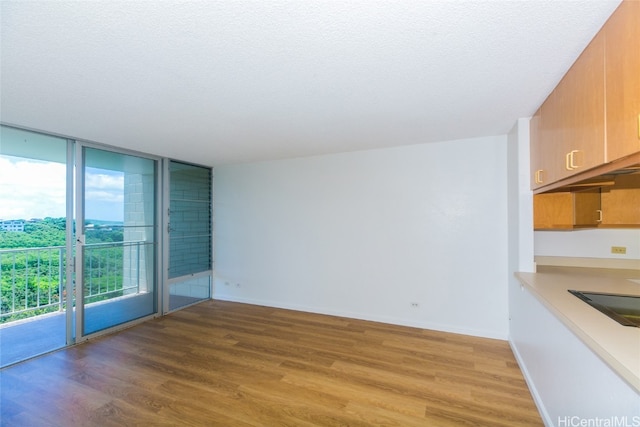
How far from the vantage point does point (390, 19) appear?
127 centimetres

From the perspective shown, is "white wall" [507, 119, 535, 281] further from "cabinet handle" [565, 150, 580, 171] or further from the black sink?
"cabinet handle" [565, 150, 580, 171]

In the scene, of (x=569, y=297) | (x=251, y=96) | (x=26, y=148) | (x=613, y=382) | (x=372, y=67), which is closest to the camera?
(x=613, y=382)

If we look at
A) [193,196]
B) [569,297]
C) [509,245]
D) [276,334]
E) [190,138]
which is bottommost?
[276,334]

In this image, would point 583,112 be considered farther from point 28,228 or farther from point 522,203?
point 28,228

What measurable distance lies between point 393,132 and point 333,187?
1.30 meters

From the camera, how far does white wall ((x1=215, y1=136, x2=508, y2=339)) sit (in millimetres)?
3293

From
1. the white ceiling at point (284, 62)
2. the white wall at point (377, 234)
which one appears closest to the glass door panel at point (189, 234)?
the white wall at point (377, 234)

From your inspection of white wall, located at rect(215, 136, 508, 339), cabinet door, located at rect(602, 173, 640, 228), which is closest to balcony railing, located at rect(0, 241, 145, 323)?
white wall, located at rect(215, 136, 508, 339)

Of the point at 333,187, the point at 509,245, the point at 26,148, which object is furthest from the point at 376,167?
the point at 26,148

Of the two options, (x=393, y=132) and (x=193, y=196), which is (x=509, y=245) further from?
(x=193, y=196)

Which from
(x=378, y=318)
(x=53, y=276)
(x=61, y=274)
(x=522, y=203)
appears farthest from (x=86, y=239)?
(x=522, y=203)

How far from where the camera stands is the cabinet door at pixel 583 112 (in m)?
1.40

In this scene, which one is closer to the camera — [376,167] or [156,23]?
[156,23]

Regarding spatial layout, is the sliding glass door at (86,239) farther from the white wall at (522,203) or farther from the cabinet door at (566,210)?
the cabinet door at (566,210)
